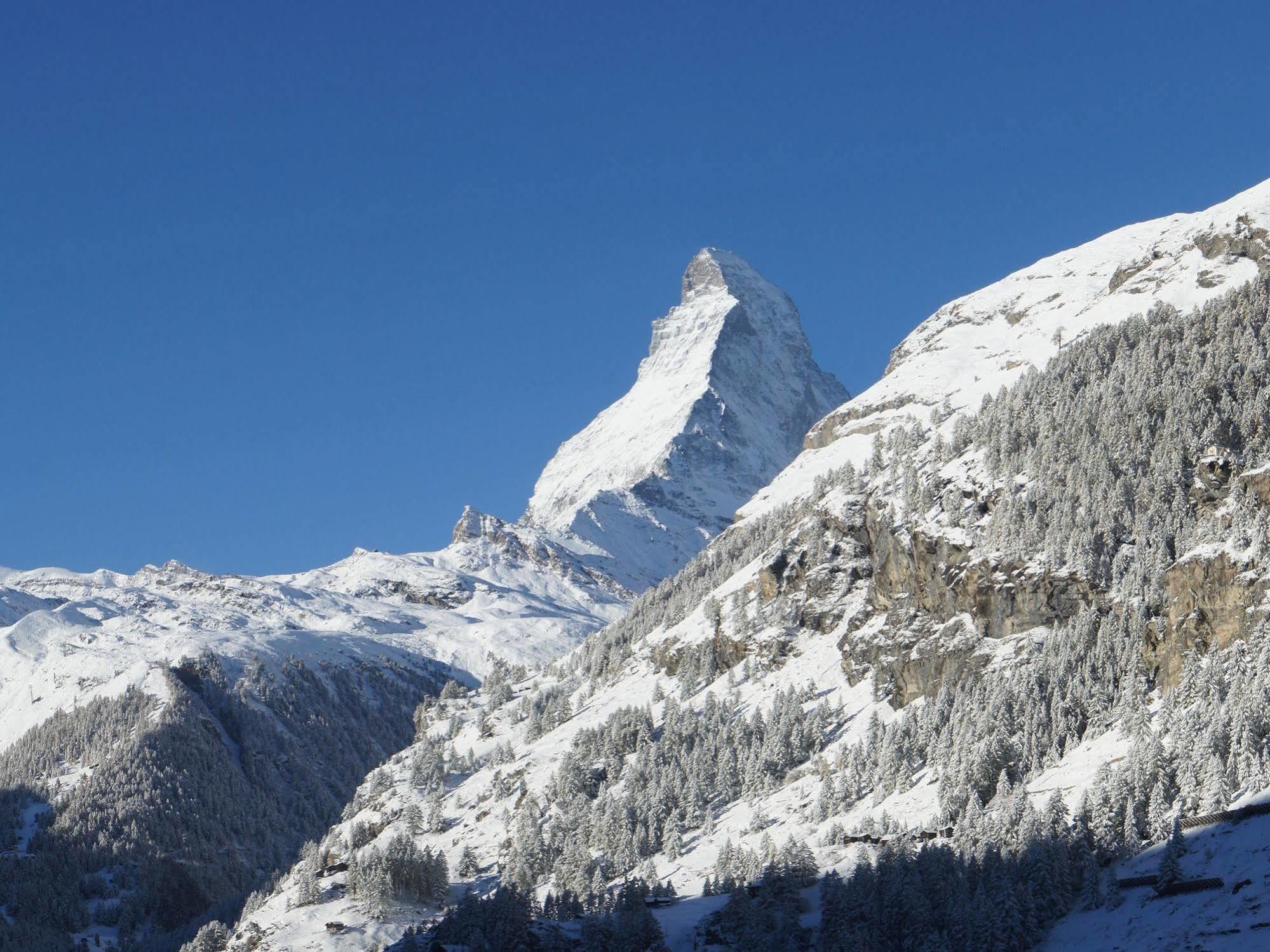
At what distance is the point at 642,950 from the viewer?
13825 cm

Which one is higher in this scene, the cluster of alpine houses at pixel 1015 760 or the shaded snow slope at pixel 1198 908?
the cluster of alpine houses at pixel 1015 760

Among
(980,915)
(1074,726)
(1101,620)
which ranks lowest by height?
(980,915)

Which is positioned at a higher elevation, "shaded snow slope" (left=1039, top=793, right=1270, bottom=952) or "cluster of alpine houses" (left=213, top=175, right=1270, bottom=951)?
"cluster of alpine houses" (left=213, top=175, right=1270, bottom=951)

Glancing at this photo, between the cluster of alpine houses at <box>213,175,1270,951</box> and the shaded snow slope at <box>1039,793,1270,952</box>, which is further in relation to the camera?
the cluster of alpine houses at <box>213,175,1270,951</box>

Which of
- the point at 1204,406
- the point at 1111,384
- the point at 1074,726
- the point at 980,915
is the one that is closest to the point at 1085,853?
the point at 980,915

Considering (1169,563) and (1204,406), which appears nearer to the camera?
(1169,563)

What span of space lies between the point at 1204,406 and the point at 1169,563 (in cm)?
2533

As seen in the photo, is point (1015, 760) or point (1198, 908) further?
point (1015, 760)

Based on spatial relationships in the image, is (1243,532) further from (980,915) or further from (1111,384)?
(980,915)

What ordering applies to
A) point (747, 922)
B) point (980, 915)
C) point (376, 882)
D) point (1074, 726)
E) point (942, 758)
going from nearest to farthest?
point (980, 915), point (747, 922), point (1074, 726), point (942, 758), point (376, 882)

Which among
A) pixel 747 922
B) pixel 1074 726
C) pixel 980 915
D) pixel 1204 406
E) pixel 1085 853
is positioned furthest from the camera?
pixel 1204 406

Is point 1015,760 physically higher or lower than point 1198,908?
higher

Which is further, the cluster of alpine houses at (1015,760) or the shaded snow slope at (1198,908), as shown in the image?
the cluster of alpine houses at (1015,760)

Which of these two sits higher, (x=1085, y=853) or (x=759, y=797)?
(x=759, y=797)
